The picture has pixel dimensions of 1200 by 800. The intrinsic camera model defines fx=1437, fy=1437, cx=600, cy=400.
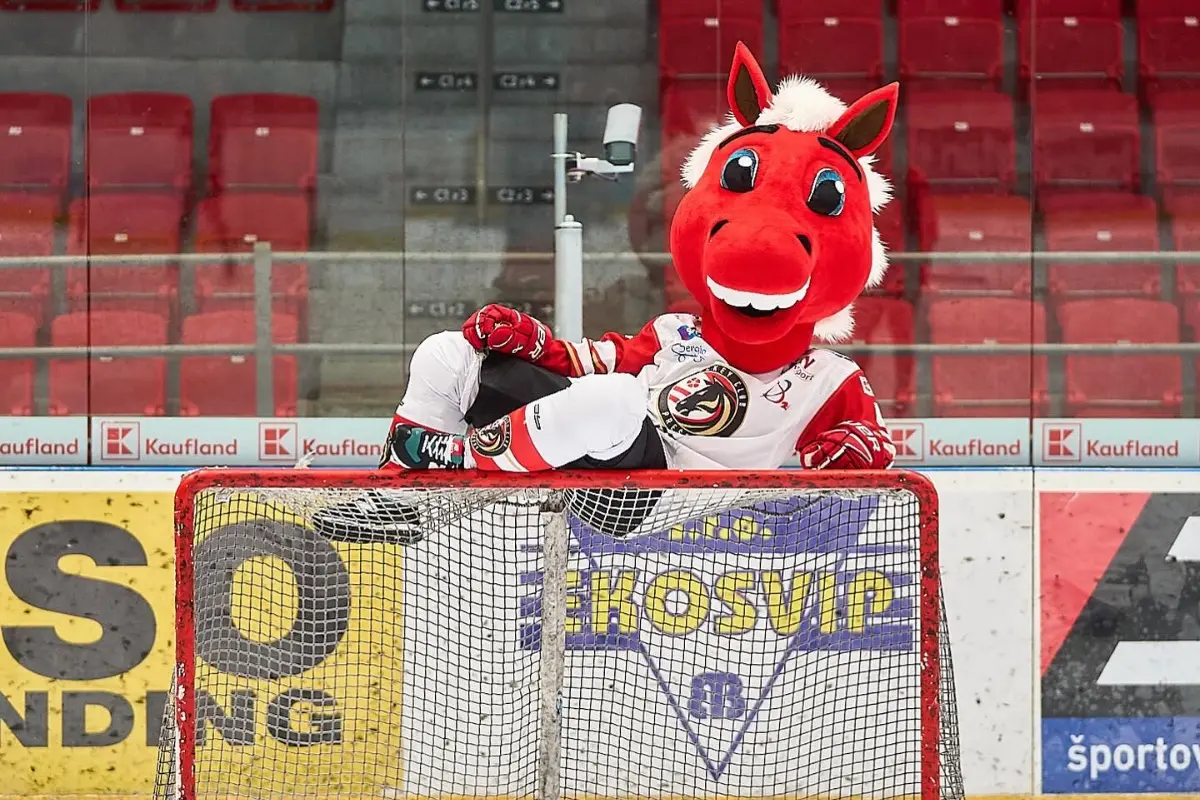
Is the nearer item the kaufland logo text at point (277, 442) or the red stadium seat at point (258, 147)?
the kaufland logo text at point (277, 442)

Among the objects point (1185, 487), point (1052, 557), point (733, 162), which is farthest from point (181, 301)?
point (1185, 487)

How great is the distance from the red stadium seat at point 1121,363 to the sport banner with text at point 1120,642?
1.07 ft

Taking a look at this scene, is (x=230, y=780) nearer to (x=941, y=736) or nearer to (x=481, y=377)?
(x=481, y=377)

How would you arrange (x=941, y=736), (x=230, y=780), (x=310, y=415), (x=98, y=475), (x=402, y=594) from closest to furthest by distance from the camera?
(x=941, y=736), (x=230, y=780), (x=402, y=594), (x=98, y=475), (x=310, y=415)

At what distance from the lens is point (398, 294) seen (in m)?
3.89

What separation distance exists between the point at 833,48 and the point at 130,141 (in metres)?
1.94

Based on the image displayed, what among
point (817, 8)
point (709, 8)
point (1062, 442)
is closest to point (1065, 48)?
point (817, 8)

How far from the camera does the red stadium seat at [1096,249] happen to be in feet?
12.7

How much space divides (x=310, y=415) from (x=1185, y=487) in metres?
2.26

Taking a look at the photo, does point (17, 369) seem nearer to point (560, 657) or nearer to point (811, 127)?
point (560, 657)

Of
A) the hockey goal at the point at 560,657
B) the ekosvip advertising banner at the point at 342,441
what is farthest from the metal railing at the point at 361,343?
the hockey goal at the point at 560,657

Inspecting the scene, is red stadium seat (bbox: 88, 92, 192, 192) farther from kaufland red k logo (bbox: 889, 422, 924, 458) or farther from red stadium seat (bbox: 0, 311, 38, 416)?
kaufland red k logo (bbox: 889, 422, 924, 458)

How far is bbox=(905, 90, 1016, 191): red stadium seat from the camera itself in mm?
3910

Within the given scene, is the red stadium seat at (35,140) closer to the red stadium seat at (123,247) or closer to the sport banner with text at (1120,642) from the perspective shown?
the red stadium seat at (123,247)
